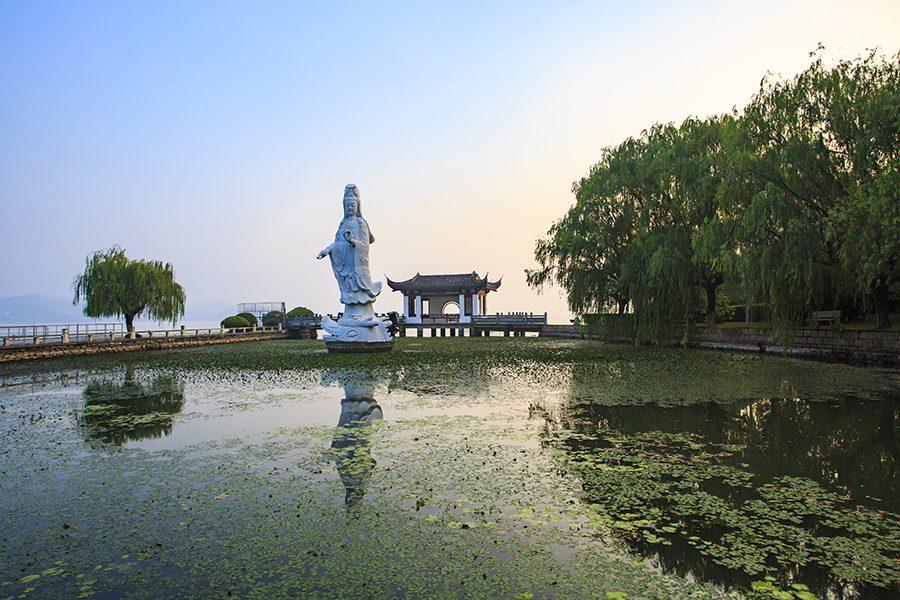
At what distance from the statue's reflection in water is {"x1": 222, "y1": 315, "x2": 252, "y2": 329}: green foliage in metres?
28.9

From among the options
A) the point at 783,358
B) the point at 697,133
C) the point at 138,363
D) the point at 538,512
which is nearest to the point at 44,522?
the point at 538,512

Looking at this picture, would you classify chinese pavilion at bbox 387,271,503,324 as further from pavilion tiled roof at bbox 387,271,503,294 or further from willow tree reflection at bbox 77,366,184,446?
willow tree reflection at bbox 77,366,184,446

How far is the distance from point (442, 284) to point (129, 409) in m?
35.6

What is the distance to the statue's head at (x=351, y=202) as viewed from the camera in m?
22.6

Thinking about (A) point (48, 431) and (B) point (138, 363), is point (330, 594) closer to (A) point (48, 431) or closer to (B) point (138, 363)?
(A) point (48, 431)

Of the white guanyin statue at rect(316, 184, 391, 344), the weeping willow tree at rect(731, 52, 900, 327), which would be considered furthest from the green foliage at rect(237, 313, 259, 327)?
the weeping willow tree at rect(731, 52, 900, 327)

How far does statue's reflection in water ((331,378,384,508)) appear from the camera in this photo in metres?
5.10

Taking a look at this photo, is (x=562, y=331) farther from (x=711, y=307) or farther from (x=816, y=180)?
(x=816, y=180)

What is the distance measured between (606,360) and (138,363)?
46.7 ft

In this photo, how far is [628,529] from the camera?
157 inches

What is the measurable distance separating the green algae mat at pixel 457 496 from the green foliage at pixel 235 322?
27872mm

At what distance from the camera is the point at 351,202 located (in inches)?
891

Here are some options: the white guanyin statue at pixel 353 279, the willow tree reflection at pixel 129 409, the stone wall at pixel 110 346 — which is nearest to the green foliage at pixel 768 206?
the white guanyin statue at pixel 353 279

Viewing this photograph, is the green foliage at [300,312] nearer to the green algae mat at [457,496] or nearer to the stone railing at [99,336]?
the stone railing at [99,336]
